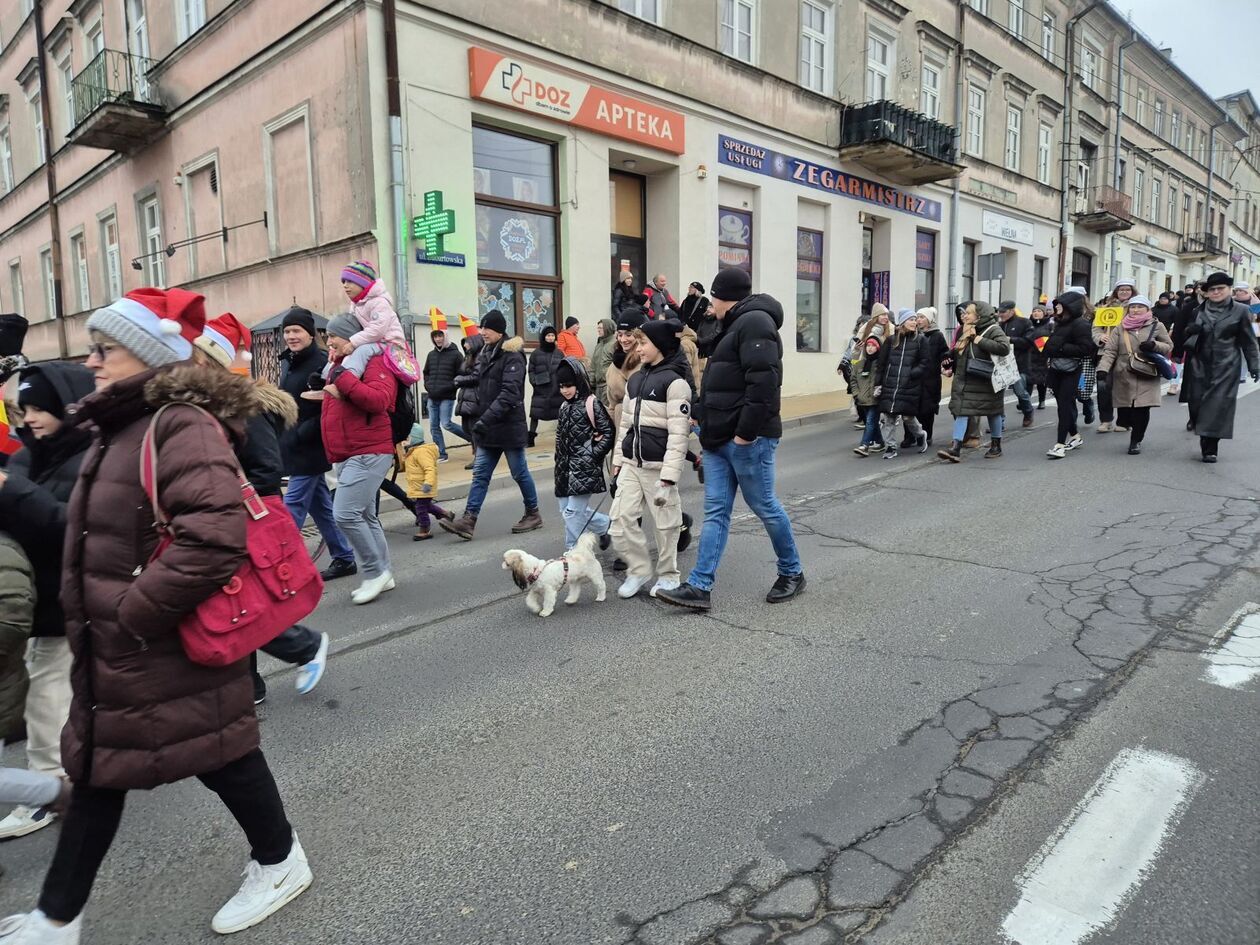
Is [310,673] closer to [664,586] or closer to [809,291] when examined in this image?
[664,586]

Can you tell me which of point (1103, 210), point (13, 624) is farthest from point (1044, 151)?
point (13, 624)

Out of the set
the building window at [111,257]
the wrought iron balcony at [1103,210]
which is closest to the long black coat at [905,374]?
the building window at [111,257]

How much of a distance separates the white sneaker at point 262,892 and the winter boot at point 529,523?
4.77 meters

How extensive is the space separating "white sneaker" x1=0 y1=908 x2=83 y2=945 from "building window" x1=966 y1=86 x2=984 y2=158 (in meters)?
26.2

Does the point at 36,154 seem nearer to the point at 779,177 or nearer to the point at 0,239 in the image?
the point at 0,239

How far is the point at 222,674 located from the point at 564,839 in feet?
3.97

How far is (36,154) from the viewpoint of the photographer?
23047mm

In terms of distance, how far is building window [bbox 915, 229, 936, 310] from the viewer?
22.5m

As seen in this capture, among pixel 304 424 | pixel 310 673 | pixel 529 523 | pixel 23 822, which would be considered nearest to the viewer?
pixel 23 822

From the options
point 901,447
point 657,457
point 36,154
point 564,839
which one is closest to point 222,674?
point 564,839

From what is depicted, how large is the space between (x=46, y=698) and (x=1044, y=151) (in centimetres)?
3133

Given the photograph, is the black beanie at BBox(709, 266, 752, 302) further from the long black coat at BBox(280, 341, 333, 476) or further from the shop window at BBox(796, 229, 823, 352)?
the shop window at BBox(796, 229, 823, 352)

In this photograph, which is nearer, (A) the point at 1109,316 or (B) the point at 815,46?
(A) the point at 1109,316

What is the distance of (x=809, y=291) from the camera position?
62.7ft
